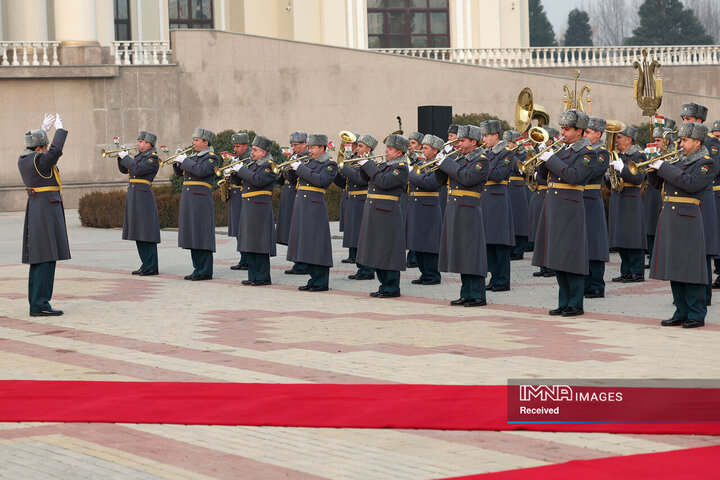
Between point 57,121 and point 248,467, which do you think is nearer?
point 248,467

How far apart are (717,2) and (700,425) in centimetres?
11445

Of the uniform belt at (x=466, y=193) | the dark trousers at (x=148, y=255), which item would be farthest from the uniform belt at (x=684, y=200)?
the dark trousers at (x=148, y=255)

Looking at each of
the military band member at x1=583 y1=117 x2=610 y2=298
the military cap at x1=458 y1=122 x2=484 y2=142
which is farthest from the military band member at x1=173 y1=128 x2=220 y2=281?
the military band member at x1=583 y1=117 x2=610 y2=298

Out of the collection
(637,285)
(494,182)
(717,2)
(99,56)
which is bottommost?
(637,285)

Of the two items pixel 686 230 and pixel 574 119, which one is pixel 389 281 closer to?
pixel 574 119

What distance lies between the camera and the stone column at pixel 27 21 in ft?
115

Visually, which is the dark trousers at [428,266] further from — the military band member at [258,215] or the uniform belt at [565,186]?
the uniform belt at [565,186]

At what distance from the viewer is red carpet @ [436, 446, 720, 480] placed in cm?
566

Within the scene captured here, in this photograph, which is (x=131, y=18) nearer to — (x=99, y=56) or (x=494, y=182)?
(x=99, y=56)

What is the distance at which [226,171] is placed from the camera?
14.7 metres

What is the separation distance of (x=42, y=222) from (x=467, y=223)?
4.04 m

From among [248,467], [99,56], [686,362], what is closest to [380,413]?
[248,467]

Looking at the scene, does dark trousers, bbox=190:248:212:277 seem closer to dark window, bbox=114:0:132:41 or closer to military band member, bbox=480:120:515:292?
military band member, bbox=480:120:515:292

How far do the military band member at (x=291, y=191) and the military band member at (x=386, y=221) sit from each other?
1415 mm
